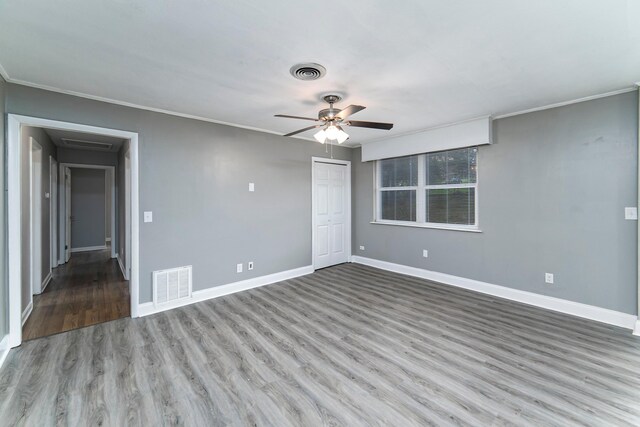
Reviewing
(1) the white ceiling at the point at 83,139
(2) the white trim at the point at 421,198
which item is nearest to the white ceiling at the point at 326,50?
(2) the white trim at the point at 421,198

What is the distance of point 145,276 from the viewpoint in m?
3.46

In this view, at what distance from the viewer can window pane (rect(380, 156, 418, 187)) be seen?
5.01m

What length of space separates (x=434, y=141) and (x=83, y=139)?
227 inches

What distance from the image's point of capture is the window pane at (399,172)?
5.01 metres

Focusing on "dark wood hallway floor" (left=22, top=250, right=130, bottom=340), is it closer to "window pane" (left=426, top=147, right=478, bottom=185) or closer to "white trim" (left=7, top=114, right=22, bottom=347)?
"white trim" (left=7, top=114, right=22, bottom=347)

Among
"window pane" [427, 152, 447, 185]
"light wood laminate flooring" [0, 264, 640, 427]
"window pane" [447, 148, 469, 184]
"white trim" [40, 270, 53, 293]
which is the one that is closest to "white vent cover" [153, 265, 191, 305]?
"light wood laminate flooring" [0, 264, 640, 427]

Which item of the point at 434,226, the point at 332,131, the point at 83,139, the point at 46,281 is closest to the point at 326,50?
the point at 332,131

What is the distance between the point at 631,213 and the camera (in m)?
2.98

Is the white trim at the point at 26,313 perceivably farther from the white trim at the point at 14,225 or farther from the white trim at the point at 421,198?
the white trim at the point at 421,198

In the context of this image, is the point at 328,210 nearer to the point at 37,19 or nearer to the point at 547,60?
the point at 547,60

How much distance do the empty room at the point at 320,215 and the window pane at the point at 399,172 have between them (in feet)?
0.12

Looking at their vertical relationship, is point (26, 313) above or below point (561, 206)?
below

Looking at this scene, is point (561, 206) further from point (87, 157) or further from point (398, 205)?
point (87, 157)

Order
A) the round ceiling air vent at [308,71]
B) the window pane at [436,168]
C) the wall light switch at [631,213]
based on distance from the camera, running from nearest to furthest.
Answer: 1. the round ceiling air vent at [308,71]
2. the wall light switch at [631,213]
3. the window pane at [436,168]
